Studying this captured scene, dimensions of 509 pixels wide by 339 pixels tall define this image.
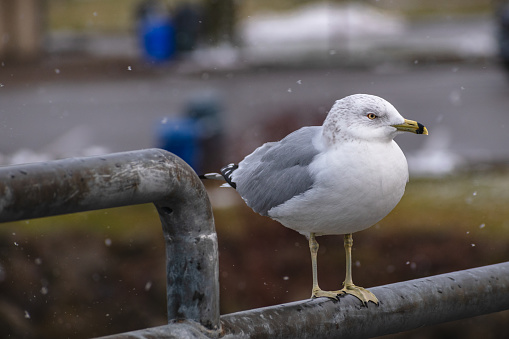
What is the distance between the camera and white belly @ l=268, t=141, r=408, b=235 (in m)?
2.09

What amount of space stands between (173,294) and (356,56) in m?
17.4

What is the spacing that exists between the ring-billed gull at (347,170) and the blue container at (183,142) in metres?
4.59

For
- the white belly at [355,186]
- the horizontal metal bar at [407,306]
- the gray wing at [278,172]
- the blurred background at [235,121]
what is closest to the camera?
the horizontal metal bar at [407,306]

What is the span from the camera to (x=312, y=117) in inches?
245

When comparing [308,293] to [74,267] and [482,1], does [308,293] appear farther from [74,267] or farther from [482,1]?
[482,1]

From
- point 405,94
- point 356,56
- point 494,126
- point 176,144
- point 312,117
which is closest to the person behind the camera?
point 312,117

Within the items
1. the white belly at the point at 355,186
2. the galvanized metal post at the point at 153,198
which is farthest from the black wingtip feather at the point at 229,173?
the galvanized metal post at the point at 153,198

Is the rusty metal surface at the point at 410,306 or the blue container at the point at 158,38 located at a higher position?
the rusty metal surface at the point at 410,306

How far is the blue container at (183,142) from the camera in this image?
23.3ft

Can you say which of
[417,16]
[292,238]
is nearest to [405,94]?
[292,238]

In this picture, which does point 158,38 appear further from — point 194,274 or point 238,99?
point 194,274

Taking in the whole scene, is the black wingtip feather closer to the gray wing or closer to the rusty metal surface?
the gray wing

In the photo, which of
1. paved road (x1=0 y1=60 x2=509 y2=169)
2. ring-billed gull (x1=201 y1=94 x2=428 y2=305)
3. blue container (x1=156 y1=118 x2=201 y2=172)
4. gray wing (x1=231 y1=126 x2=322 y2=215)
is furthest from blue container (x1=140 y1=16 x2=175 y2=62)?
ring-billed gull (x1=201 y1=94 x2=428 y2=305)

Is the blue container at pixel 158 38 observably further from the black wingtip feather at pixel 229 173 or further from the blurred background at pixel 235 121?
the black wingtip feather at pixel 229 173
